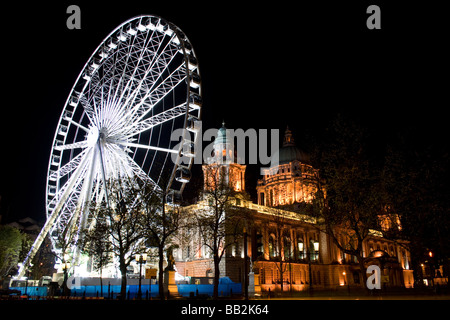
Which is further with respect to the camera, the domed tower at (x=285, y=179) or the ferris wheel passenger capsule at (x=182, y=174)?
the domed tower at (x=285, y=179)

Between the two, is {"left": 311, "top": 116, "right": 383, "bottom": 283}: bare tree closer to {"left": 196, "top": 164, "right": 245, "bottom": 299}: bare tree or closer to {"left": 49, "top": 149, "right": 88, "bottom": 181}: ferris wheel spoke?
{"left": 196, "top": 164, "right": 245, "bottom": 299}: bare tree

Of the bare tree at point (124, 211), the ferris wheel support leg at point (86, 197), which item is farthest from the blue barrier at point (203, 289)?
the ferris wheel support leg at point (86, 197)

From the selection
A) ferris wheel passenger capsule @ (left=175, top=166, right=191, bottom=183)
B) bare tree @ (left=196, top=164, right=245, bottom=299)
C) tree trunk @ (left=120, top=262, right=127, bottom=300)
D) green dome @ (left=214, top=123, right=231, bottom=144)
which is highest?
green dome @ (left=214, top=123, right=231, bottom=144)

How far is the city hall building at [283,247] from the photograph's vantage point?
224 ft

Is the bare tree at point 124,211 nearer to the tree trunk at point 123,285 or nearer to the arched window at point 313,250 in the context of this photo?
the tree trunk at point 123,285

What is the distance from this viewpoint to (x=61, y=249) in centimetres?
5453

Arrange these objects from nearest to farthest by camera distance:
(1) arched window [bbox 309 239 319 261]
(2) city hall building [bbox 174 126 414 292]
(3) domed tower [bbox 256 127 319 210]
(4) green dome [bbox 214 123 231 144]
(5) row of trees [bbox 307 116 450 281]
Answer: (5) row of trees [bbox 307 116 450 281] < (2) city hall building [bbox 174 126 414 292] < (1) arched window [bbox 309 239 319 261] < (4) green dome [bbox 214 123 231 144] < (3) domed tower [bbox 256 127 319 210]

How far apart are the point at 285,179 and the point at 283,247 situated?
36.0m

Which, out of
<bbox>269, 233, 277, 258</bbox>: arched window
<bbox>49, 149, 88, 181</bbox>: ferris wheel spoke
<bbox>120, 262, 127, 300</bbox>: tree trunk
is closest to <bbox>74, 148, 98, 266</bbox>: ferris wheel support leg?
<bbox>49, 149, 88, 181</bbox>: ferris wheel spoke

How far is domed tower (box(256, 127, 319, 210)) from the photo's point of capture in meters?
108

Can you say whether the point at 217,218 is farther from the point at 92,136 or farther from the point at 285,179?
the point at 285,179

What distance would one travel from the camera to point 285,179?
110312mm

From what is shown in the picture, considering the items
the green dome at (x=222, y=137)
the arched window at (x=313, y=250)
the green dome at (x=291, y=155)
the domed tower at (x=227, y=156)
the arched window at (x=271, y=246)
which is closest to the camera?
the arched window at (x=271, y=246)

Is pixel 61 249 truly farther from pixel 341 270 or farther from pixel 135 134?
pixel 341 270
